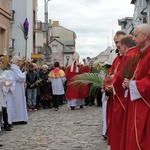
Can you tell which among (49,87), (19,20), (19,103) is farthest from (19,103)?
(19,20)

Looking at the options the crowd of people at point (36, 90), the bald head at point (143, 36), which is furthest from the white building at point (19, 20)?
the bald head at point (143, 36)

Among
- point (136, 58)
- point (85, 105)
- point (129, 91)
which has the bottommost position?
point (85, 105)

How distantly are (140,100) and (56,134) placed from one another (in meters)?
5.07

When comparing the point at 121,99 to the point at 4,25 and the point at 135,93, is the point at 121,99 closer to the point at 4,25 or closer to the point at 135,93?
the point at 135,93

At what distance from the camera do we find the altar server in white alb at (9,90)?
33.1 feet

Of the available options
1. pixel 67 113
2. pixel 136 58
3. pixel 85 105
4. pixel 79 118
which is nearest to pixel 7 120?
pixel 79 118

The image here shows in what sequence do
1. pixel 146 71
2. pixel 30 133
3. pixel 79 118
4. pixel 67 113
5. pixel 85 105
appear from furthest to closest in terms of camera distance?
pixel 85 105
pixel 67 113
pixel 79 118
pixel 30 133
pixel 146 71

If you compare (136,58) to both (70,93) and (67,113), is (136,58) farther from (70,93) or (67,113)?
(70,93)

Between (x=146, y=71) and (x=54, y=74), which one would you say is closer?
(x=146, y=71)

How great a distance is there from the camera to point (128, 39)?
19.5 ft

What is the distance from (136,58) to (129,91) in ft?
1.46

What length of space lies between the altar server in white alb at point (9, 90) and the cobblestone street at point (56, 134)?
44 centimetres

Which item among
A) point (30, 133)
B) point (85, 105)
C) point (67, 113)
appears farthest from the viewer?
point (85, 105)

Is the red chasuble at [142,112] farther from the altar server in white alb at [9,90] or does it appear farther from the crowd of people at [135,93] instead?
the altar server in white alb at [9,90]
